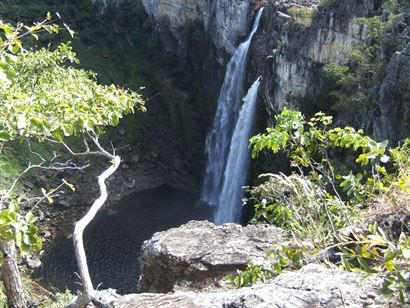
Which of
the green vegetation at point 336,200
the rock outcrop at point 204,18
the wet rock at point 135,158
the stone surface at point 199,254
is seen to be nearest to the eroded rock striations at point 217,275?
the stone surface at point 199,254

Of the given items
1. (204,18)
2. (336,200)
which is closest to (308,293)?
(336,200)

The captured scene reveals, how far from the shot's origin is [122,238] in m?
25.4

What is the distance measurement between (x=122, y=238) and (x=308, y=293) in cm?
2212

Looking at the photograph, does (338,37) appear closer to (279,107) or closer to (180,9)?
(279,107)

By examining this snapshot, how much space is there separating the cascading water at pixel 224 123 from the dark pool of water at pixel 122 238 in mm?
1354

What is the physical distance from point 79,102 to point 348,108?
13.5m

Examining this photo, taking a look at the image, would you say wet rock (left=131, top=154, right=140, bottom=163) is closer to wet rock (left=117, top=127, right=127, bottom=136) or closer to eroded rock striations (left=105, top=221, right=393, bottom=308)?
wet rock (left=117, top=127, right=127, bottom=136)

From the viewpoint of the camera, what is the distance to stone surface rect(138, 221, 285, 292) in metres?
6.98

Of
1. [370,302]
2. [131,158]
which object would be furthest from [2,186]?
[370,302]

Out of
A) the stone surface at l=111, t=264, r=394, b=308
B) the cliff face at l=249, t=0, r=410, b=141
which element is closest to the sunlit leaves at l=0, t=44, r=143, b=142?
the stone surface at l=111, t=264, r=394, b=308

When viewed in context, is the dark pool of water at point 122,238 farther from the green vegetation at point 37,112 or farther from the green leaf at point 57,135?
the green leaf at point 57,135

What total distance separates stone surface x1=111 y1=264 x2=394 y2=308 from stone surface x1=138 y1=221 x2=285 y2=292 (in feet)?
6.79

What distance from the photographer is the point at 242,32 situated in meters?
27.9

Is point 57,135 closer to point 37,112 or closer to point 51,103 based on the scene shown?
point 37,112
